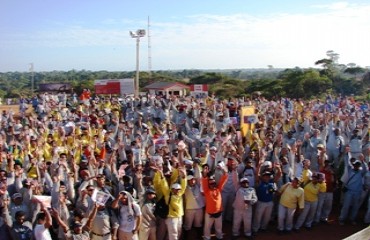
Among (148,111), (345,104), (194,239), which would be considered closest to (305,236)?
(194,239)

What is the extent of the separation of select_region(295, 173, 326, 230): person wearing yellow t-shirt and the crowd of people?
0.02 metres

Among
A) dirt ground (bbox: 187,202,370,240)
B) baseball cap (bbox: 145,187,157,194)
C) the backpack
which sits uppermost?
baseball cap (bbox: 145,187,157,194)

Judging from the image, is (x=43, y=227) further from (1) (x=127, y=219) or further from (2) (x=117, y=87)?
(2) (x=117, y=87)

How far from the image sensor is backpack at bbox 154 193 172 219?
8109 mm

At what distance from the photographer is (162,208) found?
8.12 meters

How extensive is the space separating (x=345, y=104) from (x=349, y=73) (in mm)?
→ 54383

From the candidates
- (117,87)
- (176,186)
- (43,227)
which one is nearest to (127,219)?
(176,186)

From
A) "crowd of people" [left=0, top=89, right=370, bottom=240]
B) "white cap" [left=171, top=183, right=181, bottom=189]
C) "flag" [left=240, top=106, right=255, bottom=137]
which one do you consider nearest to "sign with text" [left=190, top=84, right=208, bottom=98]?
"flag" [left=240, top=106, right=255, bottom=137]

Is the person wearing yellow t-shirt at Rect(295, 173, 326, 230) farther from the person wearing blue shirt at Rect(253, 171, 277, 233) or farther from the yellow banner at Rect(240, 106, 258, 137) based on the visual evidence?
the yellow banner at Rect(240, 106, 258, 137)

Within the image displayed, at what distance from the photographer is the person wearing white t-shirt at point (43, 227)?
6457mm

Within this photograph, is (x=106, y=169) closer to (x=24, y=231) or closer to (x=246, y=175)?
(x=24, y=231)

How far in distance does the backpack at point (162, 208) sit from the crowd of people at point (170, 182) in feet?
0.06

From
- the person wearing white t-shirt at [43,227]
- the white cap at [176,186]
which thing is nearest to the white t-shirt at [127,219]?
the white cap at [176,186]

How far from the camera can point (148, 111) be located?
1659 centimetres
